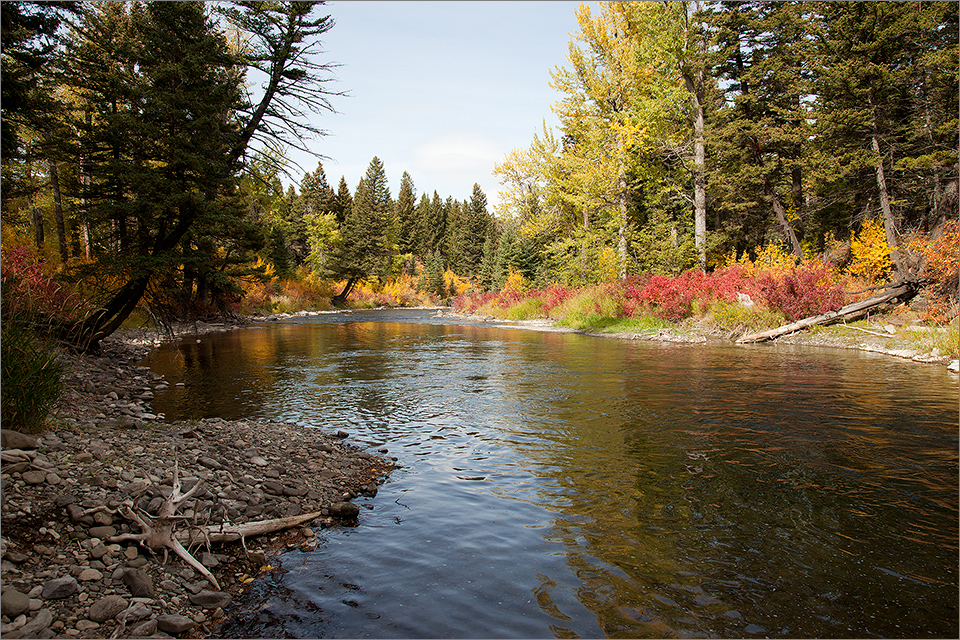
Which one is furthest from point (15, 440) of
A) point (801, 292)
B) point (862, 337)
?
point (801, 292)

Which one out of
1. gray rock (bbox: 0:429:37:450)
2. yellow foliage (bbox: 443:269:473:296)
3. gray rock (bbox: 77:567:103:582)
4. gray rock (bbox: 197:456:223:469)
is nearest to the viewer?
gray rock (bbox: 77:567:103:582)

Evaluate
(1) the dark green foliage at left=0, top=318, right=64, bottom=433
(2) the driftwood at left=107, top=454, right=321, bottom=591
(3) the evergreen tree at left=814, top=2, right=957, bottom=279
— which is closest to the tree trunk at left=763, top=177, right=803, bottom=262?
(3) the evergreen tree at left=814, top=2, right=957, bottom=279

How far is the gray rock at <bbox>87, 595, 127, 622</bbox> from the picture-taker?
3.21m

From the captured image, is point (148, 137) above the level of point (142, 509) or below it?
above

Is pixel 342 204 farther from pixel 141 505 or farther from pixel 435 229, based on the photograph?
pixel 141 505

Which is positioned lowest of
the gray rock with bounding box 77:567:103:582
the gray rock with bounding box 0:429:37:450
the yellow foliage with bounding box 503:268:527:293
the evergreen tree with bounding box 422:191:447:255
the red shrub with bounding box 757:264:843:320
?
the gray rock with bounding box 77:567:103:582

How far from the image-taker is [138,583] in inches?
139

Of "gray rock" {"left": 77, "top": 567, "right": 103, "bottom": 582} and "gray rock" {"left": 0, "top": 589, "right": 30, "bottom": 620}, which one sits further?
"gray rock" {"left": 77, "top": 567, "right": 103, "bottom": 582}

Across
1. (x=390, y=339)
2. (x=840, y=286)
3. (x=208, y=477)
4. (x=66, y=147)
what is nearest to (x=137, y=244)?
(x=66, y=147)

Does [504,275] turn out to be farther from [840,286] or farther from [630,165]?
[840,286]

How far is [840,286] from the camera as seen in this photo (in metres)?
18.4

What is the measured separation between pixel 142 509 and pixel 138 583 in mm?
950

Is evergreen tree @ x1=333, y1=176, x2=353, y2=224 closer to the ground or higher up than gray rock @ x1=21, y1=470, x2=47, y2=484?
higher up

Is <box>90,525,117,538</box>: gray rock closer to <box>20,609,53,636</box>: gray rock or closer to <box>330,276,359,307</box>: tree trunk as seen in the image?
<box>20,609,53,636</box>: gray rock
